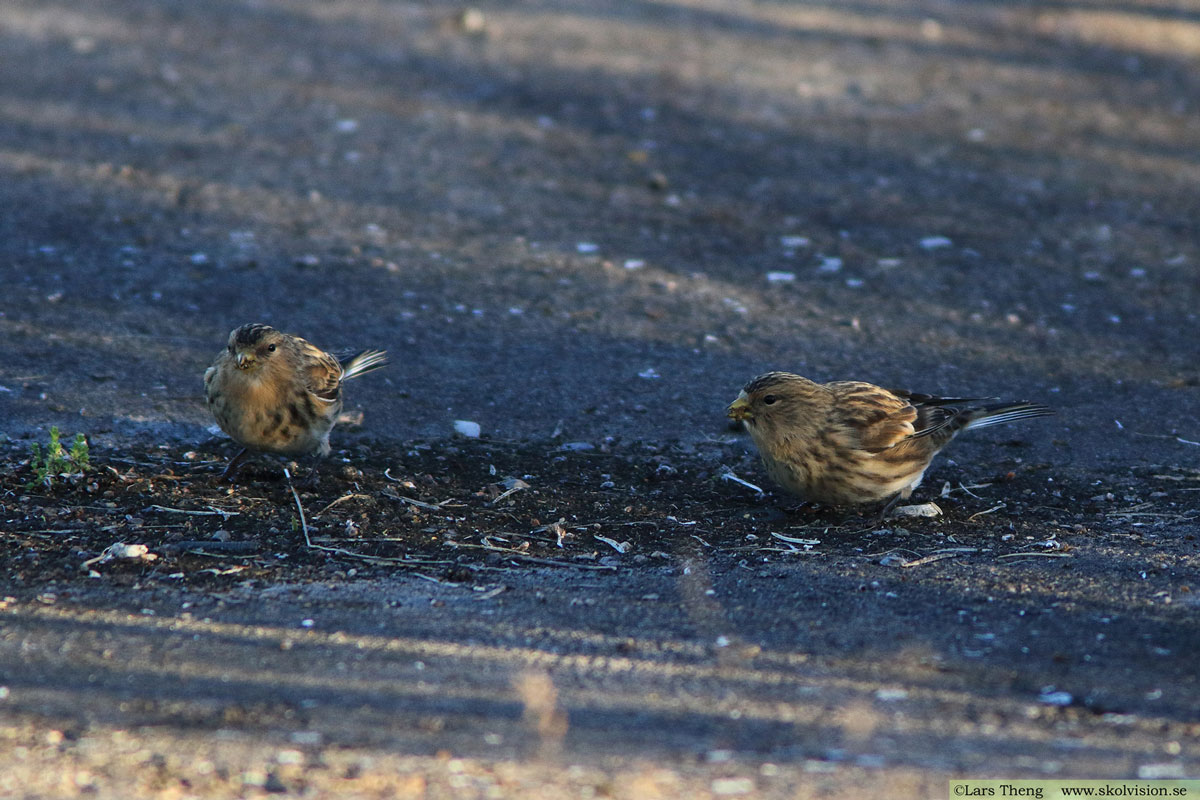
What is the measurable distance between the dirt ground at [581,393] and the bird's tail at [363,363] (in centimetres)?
23

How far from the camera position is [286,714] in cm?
401

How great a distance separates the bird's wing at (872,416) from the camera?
19.3 ft

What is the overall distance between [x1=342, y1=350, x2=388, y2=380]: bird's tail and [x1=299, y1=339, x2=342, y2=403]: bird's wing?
0.19 metres

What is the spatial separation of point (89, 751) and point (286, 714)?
58 cm

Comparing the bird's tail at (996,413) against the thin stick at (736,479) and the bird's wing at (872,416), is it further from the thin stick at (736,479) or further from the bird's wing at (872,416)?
the thin stick at (736,479)

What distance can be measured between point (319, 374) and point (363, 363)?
0.59 metres

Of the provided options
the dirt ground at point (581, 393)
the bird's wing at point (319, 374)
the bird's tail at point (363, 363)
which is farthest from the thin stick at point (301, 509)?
the bird's tail at point (363, 363)

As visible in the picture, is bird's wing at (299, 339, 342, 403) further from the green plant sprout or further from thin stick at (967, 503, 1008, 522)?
thin stick at (967, 503, 1008, 522)

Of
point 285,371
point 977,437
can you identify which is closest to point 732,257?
point 977,437

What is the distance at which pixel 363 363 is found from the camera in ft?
22.0

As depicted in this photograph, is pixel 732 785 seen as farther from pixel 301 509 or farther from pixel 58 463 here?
pixel 58 463

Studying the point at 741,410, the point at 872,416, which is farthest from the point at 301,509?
the point at 872,416

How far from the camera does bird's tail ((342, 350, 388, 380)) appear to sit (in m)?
6.55

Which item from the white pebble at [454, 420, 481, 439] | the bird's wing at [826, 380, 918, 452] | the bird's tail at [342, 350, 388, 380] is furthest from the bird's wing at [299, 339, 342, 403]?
the bird's wing at [826, 380, 918, 452]
